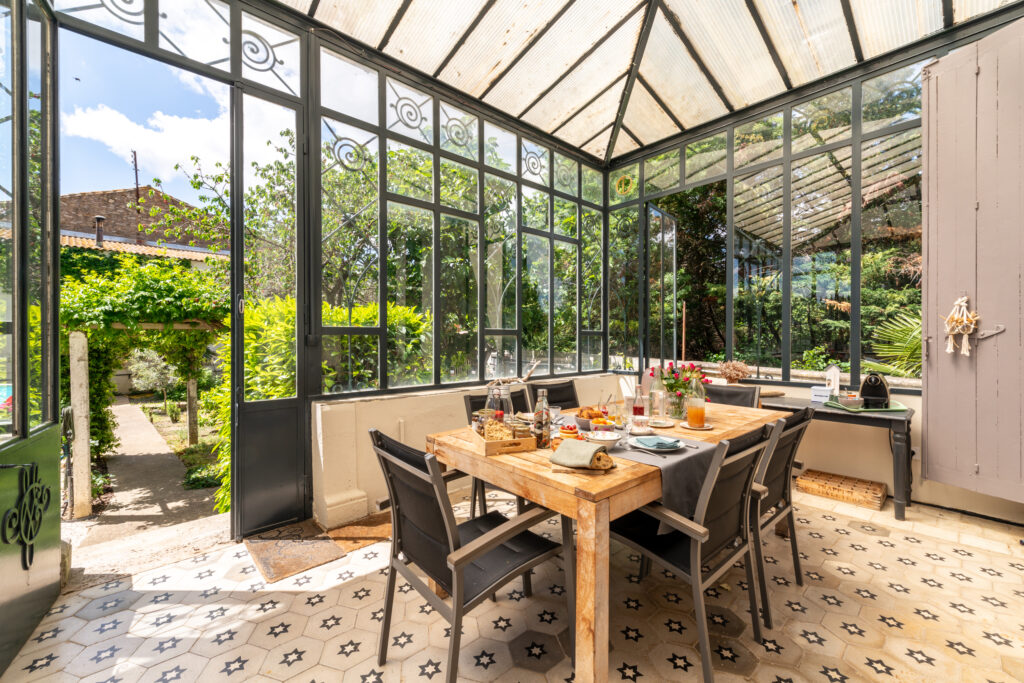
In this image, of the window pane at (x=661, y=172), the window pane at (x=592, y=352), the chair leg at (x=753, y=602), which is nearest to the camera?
the chair leg at (x=753, y=602)

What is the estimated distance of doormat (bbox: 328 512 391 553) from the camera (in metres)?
2.52

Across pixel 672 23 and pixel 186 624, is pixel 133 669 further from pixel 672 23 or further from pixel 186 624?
pixel 672 23

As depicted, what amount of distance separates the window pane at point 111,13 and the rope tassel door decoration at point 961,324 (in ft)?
16.7

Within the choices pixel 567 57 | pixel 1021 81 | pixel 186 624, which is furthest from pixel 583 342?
pixel 186 624

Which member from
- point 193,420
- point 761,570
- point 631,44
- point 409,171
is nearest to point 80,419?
point 193,420

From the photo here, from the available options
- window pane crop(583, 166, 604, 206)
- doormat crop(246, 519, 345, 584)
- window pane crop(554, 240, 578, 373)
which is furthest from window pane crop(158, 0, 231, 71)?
window pane crop(583, 166, 604, 206)

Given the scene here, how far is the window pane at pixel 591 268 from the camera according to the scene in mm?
4625

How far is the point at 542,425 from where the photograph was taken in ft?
6.14

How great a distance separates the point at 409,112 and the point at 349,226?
→ 1093 mm

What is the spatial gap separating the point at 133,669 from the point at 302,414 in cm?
142

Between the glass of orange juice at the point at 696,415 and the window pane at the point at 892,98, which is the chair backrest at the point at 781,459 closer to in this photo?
the glass of orange juice at the point at 696,415

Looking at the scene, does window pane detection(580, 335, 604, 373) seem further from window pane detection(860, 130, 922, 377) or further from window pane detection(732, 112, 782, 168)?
window pane detection(860, 130, 922, 377)

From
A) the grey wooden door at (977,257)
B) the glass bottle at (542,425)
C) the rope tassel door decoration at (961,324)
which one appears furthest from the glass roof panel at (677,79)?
the glass bottle at (542,425)

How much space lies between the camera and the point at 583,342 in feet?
15.1
